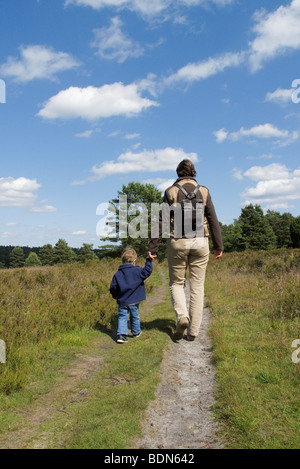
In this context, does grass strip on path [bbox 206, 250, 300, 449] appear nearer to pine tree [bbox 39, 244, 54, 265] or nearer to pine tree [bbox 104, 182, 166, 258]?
pine tree [bbox 104, 182, 166, 258]

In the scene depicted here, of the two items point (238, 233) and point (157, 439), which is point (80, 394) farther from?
point (238, 233)

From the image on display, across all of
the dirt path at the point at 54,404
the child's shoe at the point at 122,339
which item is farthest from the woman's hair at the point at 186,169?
the dirt path at the point at 54,404

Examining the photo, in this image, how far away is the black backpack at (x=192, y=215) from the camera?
487 cm

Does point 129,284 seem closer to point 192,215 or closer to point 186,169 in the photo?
point 192,215

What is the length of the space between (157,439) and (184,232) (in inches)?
109

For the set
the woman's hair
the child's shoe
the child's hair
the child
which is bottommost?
the child's shoe

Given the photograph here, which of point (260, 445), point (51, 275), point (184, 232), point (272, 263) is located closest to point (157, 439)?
point (260, 445)

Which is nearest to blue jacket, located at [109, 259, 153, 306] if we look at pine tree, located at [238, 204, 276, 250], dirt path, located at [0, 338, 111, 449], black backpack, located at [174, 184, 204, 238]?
dirt path, located at [0, 338, 111, 449]

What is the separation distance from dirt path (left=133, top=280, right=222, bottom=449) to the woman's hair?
8.69ft

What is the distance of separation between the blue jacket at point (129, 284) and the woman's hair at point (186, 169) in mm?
1630

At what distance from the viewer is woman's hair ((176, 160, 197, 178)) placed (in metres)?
5.02

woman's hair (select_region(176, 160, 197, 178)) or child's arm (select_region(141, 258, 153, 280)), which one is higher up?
woman's hair (select_region(176, 160, 197, 178))

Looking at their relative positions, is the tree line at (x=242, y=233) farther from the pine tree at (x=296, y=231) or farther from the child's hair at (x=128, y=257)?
the child's hair at (x=128, y=257)

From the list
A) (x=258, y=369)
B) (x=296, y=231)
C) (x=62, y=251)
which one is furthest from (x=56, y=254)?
(x=258, y=369)
